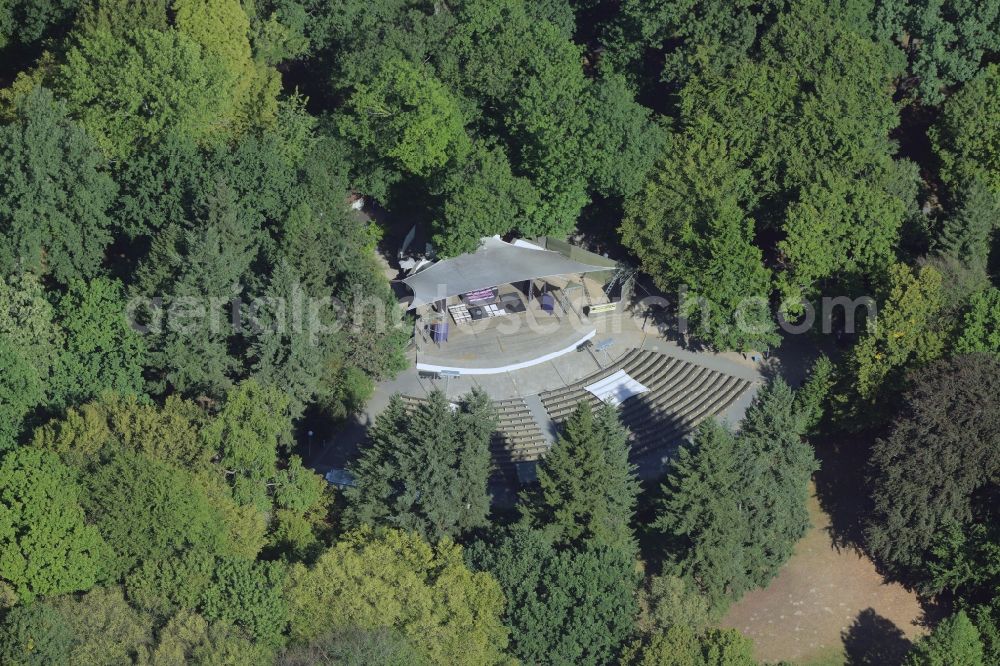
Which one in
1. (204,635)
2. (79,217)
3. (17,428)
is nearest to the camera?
(204,635)

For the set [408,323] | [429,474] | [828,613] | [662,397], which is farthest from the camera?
[662,397]

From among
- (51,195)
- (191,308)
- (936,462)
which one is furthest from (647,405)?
(51,195)

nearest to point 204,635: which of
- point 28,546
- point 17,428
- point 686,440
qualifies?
point 28,546

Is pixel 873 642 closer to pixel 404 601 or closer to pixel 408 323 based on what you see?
pixel 404 601

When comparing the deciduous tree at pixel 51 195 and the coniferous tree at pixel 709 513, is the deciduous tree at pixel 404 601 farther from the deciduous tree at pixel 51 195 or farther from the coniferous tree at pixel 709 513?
the deciduous tree at pixel 51 195

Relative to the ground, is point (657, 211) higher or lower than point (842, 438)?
higher

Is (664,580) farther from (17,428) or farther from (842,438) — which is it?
(17,428)
